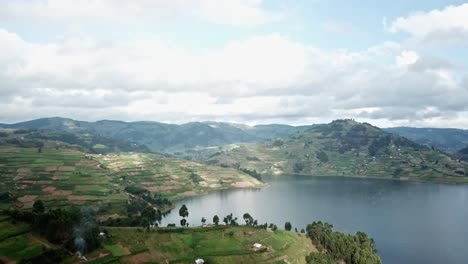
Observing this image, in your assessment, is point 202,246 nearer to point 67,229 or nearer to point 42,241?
point 67,229

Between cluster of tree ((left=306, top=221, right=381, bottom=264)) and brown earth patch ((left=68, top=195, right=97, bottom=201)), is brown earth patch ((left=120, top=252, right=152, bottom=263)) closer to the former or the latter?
cluster of tree ((left=306, top=221, right=381, bottom=264))

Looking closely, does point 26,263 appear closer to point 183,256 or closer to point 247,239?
point 183,256

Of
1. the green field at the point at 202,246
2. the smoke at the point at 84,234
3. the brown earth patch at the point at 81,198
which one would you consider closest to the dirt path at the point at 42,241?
the smoke at the point at 84,234

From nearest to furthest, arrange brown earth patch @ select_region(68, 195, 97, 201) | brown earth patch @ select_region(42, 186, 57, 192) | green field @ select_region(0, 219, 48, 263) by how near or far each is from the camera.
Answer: green field @ select_region(0, 219, 48, 263) < brown earth patch @ select_region(68, 195, 97, 201) < brown earth patch @ select_region(42, 186, 57, 192)

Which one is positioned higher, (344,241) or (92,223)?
(92,223)

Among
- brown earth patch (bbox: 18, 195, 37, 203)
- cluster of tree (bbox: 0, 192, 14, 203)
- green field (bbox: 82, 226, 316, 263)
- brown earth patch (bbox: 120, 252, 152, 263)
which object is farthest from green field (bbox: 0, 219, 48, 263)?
brown earth patch (bbox: 18, 195, 37, 203)

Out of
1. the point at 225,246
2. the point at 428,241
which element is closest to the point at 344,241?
the point at 225,246

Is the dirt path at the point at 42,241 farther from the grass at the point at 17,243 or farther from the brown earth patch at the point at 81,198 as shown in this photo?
the brown earth patch at the point at 81,198
